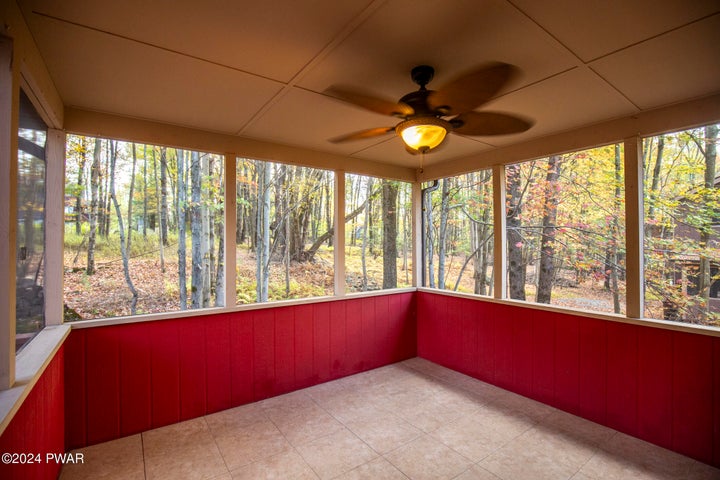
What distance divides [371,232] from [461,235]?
75.9 inches

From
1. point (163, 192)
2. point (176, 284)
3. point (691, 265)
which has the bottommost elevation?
point (176, 284)

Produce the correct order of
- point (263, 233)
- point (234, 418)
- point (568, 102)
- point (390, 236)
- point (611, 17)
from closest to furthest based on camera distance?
point (611, 17) < point (568, 102) < point (234, 418) < point (263, 233) < point (390, 236)

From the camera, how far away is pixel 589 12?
1301 mm

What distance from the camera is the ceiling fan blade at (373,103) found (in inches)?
61.2

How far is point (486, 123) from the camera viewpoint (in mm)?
1863

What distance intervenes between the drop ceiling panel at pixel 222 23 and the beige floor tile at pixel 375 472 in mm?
2465

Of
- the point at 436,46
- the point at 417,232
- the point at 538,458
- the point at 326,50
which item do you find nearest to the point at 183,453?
the point at 538,458

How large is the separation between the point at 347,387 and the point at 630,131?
131 inches

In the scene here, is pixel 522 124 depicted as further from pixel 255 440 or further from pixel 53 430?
pixel 53 430

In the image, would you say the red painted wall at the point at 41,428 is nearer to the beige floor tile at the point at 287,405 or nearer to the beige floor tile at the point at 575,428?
the beige floor tile at the point at 287,405

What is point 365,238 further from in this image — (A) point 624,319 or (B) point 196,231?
(A) point 624,319

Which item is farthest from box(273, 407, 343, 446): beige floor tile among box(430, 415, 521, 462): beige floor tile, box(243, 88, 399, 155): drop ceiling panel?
box(243, 88, 399, 155): drop ceiling panel

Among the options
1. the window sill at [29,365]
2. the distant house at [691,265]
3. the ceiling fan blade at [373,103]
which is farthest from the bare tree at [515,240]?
the window sill at [29,365]

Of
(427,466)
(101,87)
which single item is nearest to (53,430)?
(101,87)
